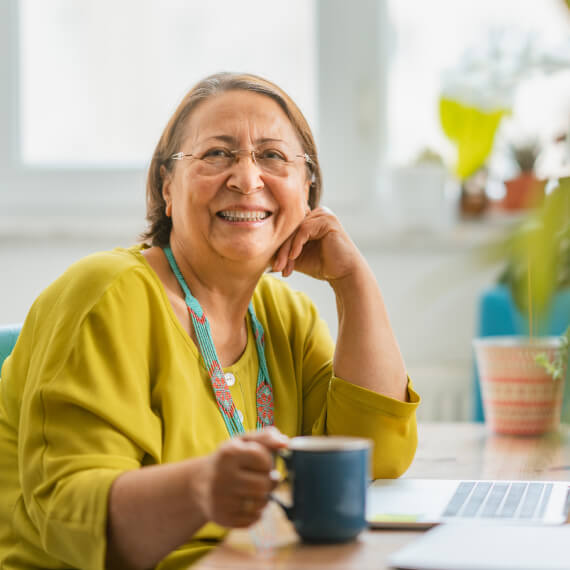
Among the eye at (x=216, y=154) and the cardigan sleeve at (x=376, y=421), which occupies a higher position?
the eye at (x=216, y=154)

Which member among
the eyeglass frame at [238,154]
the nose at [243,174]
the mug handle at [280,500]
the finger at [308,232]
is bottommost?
the mug handle at [280,500]

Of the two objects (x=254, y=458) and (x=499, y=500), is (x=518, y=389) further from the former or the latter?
(x=254, y=458)

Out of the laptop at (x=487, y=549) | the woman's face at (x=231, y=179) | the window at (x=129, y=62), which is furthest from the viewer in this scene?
the window at (x=129, y=62)

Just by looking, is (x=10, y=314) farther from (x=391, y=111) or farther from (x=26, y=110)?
(x=391, y=111)

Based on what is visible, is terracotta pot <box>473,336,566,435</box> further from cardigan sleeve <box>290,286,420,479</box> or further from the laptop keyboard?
the laptop keyboard

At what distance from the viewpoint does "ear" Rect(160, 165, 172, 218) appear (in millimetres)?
1399

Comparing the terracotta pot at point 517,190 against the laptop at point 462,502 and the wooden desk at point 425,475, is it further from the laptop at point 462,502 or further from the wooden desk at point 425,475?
the laptop at point 462,502

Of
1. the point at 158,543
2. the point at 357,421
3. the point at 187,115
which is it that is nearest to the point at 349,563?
the point at 158,543

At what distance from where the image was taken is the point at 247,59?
274 cm

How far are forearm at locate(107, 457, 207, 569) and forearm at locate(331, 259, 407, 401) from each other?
48cm

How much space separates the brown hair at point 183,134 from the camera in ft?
4.35

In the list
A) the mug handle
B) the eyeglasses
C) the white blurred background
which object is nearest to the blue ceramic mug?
the mug handle

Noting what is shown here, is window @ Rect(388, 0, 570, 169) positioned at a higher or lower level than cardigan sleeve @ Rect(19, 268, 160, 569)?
higher

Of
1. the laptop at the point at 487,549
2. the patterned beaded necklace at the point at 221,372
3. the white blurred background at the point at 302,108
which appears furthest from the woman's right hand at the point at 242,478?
the white blurred background at the point at 302,108
